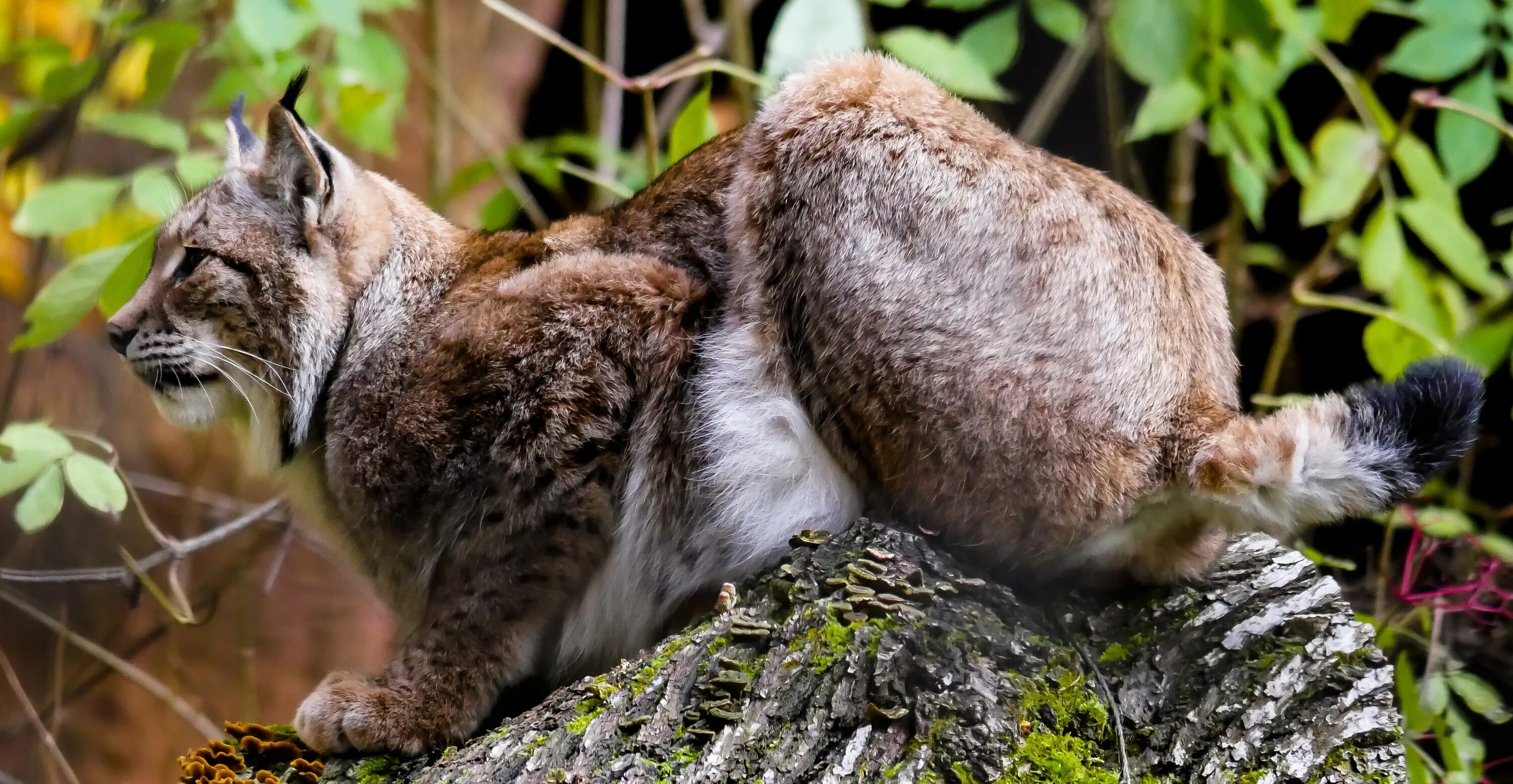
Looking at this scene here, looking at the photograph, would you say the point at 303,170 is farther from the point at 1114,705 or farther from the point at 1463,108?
the point at 1463,108

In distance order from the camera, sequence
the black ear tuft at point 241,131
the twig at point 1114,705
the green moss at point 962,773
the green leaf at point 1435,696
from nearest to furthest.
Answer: the green moss at point 962,773
the twig at point 1114,705
the green leaf at point 1435,696
the black ear tuft at point 241,131

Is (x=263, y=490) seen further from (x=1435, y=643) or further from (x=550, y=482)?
(x=1435, y=643)

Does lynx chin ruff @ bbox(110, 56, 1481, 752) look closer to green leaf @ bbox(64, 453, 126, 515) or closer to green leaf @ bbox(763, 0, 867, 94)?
green leaf @ bbox(64, 453, 126, 515)

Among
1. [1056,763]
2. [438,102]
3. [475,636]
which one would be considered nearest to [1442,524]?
[1056,763]

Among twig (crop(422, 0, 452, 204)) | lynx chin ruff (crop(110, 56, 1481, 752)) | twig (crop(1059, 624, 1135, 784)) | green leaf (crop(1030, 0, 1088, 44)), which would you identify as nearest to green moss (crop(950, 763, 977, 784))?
twig (crop(1059, 624, 1135, 784))

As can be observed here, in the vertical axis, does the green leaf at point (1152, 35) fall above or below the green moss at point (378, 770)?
above

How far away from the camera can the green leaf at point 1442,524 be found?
3811mm

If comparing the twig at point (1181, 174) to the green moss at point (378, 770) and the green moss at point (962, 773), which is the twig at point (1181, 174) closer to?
the green moss at point (962, 773)

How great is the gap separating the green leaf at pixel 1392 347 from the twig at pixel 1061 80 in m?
1.88

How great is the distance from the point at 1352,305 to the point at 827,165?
2650mm

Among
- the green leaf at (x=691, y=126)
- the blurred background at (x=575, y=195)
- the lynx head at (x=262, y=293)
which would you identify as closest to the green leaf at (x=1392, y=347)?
the blurred background at (x=575, y=195)

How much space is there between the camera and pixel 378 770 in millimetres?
2992

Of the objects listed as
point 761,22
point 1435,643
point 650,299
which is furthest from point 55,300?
point 761,22

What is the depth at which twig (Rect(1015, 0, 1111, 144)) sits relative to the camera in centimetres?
557
